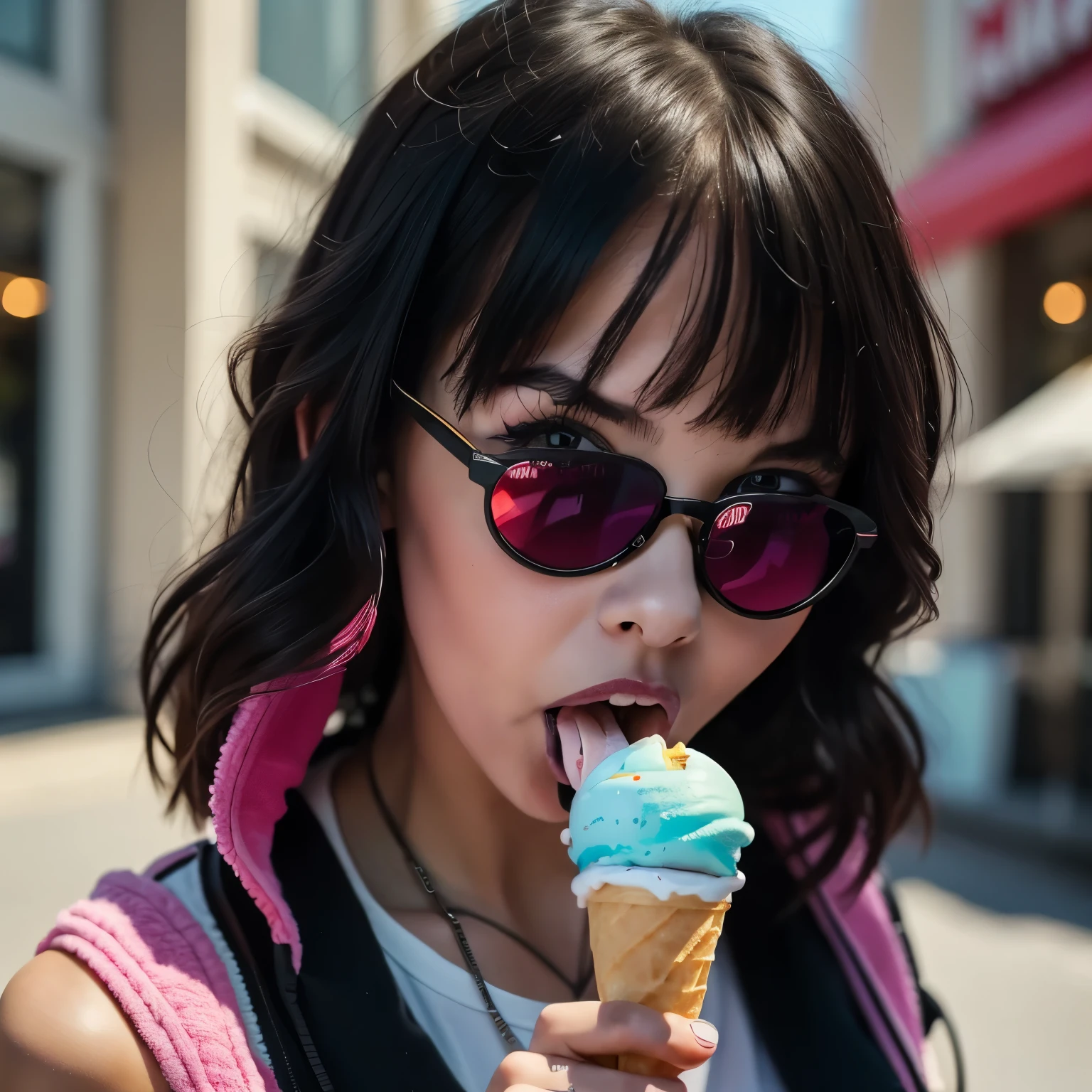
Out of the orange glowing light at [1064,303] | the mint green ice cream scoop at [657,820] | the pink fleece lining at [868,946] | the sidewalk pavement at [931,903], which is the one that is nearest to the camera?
the mint green ice cream scoop at [657,820]

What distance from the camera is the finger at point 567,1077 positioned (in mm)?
966

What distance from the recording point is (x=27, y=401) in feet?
20.5

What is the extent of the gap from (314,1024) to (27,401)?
5.94m

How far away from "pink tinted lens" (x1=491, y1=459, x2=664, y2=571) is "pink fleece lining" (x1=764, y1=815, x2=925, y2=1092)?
0.84m

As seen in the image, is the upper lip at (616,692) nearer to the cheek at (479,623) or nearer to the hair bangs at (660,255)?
the cheek at (479,623)

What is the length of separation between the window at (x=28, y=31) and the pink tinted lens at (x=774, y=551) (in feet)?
20.4

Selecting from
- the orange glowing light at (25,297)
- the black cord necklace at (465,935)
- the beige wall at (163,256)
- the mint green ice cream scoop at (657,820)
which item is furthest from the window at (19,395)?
the mint green ice cream scoop at (657,820)

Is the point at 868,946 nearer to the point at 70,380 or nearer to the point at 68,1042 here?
the point at 68,1042

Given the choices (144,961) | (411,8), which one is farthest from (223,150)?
Answer: (144,961)

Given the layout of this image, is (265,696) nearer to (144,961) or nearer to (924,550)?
(144,961)

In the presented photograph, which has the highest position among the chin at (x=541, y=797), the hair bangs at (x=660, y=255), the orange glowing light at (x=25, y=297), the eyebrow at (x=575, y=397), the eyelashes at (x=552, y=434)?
the orange glowing light at (x=25, y=297)

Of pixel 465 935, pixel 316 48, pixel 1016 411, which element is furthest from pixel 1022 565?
pixel 465 935

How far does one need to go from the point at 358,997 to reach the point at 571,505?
0.62 meters

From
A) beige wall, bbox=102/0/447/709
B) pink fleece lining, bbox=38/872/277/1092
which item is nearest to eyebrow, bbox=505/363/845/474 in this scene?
pink fleece lining, bbox=38/872/277/1092
